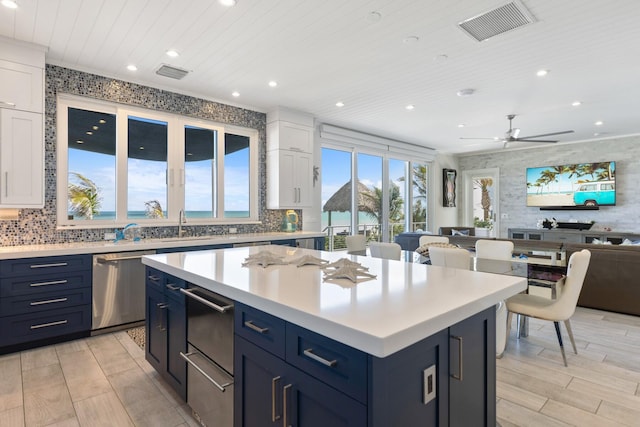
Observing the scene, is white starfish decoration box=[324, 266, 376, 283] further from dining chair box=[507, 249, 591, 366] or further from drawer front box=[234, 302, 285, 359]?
dining chair box=[507, 249, 591, 366]

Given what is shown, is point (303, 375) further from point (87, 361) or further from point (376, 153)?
point (376, 153)

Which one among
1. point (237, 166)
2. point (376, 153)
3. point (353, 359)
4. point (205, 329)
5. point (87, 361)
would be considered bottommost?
point (87, 361)

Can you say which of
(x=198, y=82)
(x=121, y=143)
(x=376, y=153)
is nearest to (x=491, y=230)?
(x=376, y=153)

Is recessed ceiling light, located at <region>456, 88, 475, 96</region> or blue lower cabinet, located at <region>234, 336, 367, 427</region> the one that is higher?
recessed ceiling light, located at <region>456, 88, 475, 96</region>

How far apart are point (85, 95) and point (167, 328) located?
10.1ft

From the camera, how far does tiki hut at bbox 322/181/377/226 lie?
21.7 feet

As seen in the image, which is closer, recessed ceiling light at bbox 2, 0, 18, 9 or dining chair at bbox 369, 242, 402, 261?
recessed ceiling light at bbox 2, 0, 18, 9

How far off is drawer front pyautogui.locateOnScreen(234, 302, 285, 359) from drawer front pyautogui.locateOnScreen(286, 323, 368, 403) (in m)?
0.05

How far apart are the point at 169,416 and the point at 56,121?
3330 mm

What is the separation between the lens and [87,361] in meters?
2.90

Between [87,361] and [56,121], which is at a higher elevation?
[56,121]

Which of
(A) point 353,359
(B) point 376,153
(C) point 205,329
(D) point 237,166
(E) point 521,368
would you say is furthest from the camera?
(B) point 376,153

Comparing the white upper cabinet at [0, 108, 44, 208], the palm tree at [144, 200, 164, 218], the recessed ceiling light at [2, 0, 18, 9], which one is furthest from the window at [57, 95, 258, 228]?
the recessed ceiling light at [2, 0, 18, 9]

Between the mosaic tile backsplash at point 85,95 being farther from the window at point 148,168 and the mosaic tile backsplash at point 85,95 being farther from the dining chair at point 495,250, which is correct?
the dining chair at point 495,250
